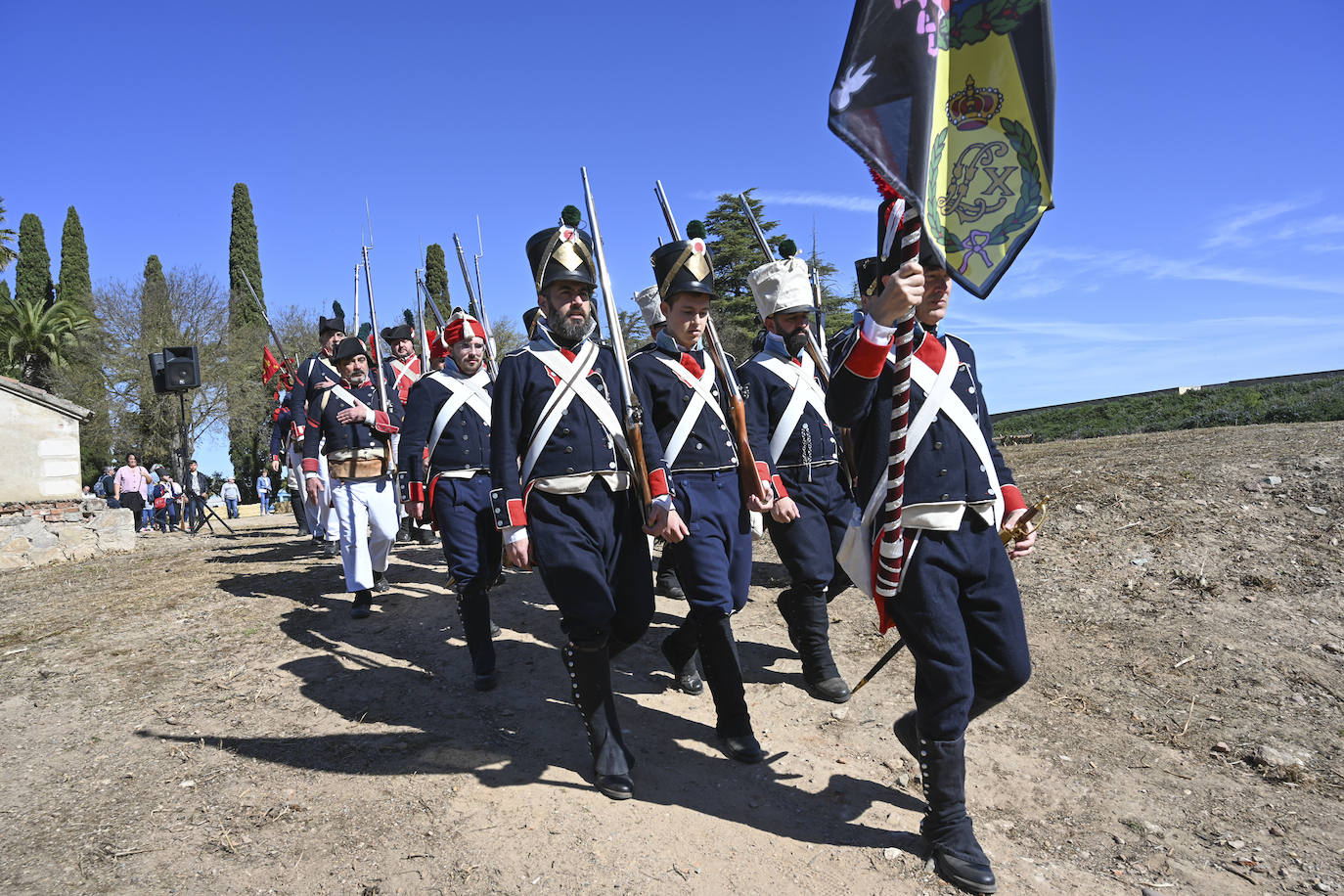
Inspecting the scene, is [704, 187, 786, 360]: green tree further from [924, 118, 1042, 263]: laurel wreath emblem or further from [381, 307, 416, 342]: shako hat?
[924, 118, 1042, 263]: laurel wreath emblem

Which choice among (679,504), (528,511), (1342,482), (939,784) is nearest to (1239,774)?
(939,784)

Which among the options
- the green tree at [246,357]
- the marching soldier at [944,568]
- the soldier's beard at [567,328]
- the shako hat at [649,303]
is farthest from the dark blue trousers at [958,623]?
the green tree at [246,357]

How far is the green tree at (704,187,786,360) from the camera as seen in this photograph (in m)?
21.6

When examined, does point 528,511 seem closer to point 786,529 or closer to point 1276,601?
point 786,529

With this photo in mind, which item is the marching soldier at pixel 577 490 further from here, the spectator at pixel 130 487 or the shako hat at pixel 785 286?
the spectator at pixel 130 487

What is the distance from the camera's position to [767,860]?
11.2 ft

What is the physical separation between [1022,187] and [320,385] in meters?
6.49

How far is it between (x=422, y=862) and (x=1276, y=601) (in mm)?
5637

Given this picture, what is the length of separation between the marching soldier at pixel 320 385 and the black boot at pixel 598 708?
424 cm

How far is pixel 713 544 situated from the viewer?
463 centimetres

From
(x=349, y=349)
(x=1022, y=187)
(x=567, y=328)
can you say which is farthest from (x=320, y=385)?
(x=1022, y=187)

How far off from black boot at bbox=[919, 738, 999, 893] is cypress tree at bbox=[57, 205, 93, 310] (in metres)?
48.1

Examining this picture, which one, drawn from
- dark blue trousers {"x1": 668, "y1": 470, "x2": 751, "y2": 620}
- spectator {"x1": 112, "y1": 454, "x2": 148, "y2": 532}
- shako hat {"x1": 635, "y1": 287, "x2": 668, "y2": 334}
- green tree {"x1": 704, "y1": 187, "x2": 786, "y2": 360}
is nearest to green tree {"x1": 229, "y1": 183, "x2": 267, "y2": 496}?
spectator {"x1": 112, "y1": 454, "x2": 148, "y2": 532}

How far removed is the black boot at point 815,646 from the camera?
518 cm
